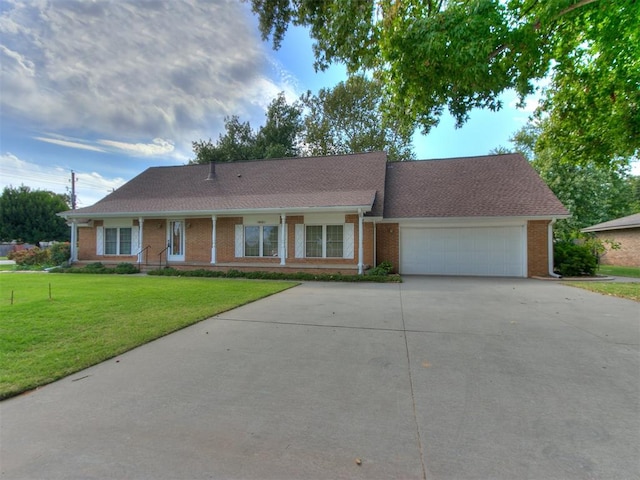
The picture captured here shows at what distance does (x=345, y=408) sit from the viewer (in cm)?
291

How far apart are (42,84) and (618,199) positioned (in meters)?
41.1

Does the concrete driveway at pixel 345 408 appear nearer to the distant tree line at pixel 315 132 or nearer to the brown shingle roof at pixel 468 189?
the brown shingle roof at pixel 468 189

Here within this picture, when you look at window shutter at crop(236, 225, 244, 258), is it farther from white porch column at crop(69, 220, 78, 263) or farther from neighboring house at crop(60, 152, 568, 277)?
white porch column at crop(69, 220, 78, 263)

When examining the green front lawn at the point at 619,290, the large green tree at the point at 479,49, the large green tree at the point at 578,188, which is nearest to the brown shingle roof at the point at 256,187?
the large green tree at the point at 479,49

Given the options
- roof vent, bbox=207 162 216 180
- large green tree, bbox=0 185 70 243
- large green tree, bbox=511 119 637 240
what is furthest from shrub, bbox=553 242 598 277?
large green tree, bbox=0 185 70 243

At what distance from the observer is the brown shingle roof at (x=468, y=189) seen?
13719 mm

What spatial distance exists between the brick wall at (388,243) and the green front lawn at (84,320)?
6.51m

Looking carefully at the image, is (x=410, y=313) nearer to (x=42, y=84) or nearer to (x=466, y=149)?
(x=42, y=84)

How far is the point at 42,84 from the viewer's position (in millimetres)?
9148

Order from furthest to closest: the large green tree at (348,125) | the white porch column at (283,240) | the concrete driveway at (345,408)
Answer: the large green tree at (348,125)
the white porch column at (283,240)
the concrete driveway at (345,408)

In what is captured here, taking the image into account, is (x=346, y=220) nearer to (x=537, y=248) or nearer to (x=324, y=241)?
(x=324, y=241)

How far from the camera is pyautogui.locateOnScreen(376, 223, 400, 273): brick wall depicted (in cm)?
1454

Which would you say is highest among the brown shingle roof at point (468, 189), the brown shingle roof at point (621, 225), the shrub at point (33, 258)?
the brown shingle roof at point (468, 189)

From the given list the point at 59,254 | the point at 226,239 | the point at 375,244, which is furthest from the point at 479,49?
the point at 59,254
